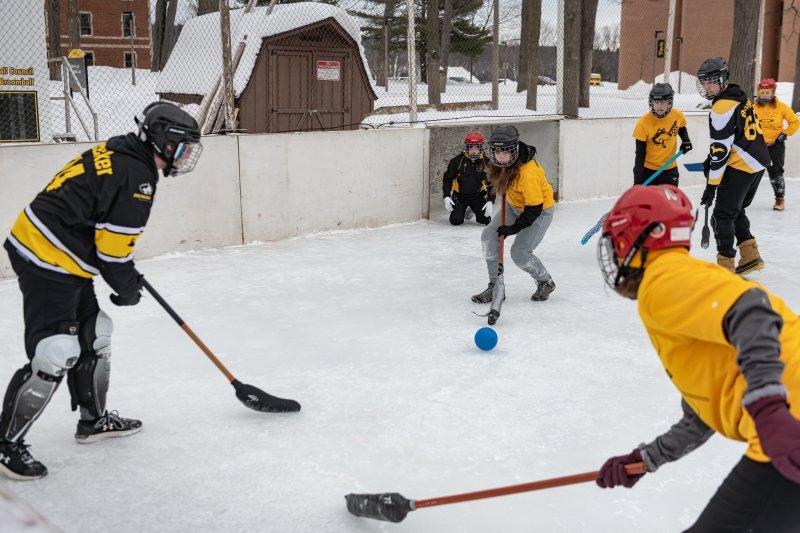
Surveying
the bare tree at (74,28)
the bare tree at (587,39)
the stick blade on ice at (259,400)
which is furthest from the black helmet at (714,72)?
the bare tree at (74,28)

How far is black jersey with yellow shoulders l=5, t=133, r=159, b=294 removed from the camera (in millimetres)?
2973

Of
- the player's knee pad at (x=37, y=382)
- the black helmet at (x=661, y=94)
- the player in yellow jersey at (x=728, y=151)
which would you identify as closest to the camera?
the player's knee pad at (x=37, y=382)

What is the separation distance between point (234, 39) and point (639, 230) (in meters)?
10.5

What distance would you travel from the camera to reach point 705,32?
27656 millimetres

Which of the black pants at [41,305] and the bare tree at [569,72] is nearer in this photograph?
the black pants at [41,305]

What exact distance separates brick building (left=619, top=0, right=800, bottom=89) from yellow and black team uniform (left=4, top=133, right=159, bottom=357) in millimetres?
24168

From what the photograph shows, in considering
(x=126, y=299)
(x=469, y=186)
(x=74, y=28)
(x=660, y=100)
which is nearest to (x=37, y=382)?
(x=126, y=299)

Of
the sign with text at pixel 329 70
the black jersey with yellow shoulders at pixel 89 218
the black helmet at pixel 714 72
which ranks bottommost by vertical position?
the black jersey with yellow shoulders at pixel 89 218

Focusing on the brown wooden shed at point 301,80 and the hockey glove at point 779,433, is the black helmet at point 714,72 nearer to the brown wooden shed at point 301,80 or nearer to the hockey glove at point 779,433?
the hockey glove at point 779,433

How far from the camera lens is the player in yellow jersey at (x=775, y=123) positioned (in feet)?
29.7

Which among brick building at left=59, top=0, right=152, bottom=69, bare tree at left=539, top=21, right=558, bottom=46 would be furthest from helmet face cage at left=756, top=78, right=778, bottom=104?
brick building at left=59, top=0, right=152, bottom=69

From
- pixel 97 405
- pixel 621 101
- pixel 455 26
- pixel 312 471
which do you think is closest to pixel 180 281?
pixel 97 405

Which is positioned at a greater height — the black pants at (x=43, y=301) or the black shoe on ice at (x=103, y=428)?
the black pants at (x=43, y=301)

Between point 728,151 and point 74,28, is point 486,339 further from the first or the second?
point 74,28
